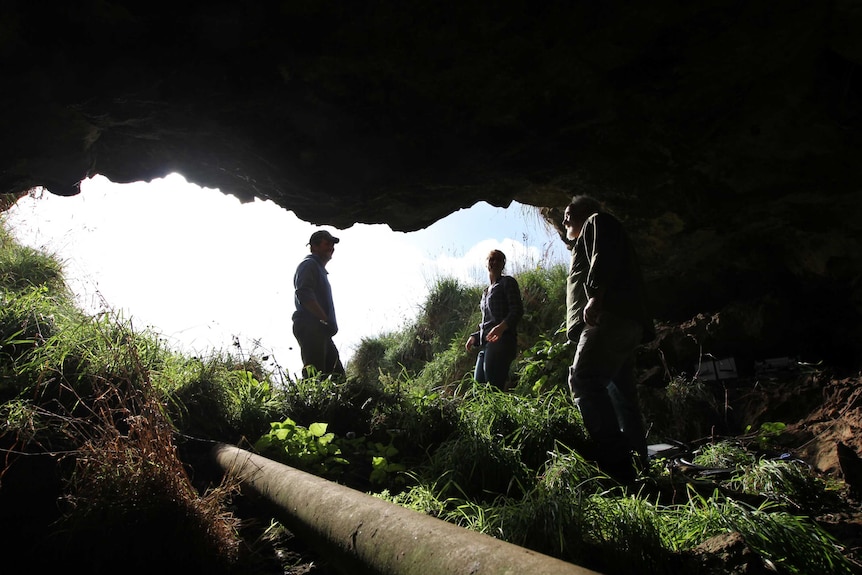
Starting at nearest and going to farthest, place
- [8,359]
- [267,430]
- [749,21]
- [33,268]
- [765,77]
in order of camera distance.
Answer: [749,21] → [765,77] → [8,359] → [267,430] → [33,268]

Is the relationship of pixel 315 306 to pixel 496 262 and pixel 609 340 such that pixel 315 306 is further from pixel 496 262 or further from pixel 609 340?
pixel 609 340

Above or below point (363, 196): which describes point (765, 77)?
above

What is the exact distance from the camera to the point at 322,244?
5.54m

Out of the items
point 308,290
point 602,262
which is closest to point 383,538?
point 602,262

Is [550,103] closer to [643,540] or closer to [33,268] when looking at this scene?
[643,540]

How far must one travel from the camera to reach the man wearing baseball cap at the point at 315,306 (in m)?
5.27

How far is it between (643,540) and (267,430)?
3034 mm

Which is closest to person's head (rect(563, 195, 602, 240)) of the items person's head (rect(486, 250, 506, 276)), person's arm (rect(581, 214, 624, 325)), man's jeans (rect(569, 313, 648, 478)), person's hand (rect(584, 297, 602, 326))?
person's arm (rect(581, 214, 624, 325))

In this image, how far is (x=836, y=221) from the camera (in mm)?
3941

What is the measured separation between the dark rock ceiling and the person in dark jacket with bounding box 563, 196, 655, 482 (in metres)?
0.89

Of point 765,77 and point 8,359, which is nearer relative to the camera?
point 765,77

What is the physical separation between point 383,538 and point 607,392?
89.7 inches

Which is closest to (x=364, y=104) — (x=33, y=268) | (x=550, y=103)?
(x=550, y=103)

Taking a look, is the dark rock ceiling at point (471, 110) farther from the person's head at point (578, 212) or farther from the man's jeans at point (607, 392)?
the man's jeans at point (607, 392)
